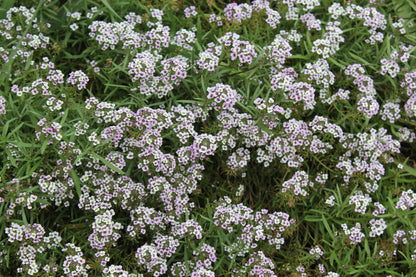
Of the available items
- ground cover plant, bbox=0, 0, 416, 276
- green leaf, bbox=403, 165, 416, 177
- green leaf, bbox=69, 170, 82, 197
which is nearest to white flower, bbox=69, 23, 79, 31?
ground cover plant, bbox=0, 0, 416, 276

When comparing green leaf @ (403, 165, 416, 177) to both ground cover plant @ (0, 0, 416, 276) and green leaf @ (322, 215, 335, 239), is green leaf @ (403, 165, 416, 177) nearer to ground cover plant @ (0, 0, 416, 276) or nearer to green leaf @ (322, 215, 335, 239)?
ground cover plant @ (0, 0, 416, 276)

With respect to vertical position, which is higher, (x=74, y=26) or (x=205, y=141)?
(x=74, y=26)

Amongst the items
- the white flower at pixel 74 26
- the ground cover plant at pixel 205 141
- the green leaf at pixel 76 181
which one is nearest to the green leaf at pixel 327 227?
the ground cover plant at pixel 205 141

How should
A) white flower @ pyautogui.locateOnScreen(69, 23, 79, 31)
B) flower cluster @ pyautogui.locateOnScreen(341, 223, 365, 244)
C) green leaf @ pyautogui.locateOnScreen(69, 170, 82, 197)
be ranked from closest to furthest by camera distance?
1. green leaf @ pyautogui.locateOnScreen(69, 170, 82, 197)
2. flower cluster @ pyautogui.locateOnScreen(341, 223, 365, 244)
3. white flower @ pyautogui.locateOnScreen(69, 23, 79, 31)

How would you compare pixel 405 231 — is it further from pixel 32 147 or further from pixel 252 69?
pixel 32 147

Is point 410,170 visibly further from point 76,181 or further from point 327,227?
point 76,181

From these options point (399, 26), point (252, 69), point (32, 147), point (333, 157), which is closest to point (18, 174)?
point (32, 147)

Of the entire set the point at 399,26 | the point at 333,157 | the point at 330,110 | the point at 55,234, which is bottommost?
the point at 55,234

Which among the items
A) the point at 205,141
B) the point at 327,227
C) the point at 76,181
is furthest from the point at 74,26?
the point at 327,227

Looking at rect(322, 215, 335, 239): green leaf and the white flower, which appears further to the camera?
the white flower
